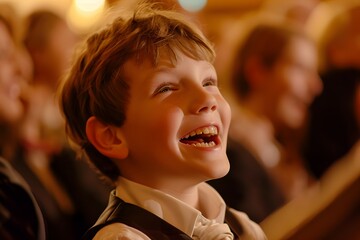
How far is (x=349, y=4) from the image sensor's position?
2.13m

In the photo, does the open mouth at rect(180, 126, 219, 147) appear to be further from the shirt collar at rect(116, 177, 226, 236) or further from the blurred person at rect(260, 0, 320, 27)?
the blurred person at rect(260, 0, 320, 27)

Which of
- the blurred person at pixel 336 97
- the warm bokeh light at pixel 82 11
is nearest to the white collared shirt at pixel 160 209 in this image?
the blurred person at pixel 336 97

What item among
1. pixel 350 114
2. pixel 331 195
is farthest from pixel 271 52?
pixel 331 195

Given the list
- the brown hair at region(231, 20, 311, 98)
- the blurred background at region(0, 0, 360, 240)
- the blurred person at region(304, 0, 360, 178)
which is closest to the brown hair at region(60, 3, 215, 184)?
the blurred background at region(0, 0, 360, 240)

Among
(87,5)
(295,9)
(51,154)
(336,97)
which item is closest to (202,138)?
(51,154)

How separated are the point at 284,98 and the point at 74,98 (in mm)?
1049

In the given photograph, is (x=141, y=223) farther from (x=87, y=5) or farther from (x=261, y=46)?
(x=87, y=5)

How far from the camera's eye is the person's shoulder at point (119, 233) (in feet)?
1.97

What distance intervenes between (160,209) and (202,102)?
3.9 inches

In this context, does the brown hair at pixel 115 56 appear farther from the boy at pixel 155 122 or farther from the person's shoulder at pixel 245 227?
the person's shoulder at pixel 245 227

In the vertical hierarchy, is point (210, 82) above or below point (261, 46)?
above

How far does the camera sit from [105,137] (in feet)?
2.12

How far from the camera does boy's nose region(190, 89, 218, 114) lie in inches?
23.8

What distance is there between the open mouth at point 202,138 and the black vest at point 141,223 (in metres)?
0.07
